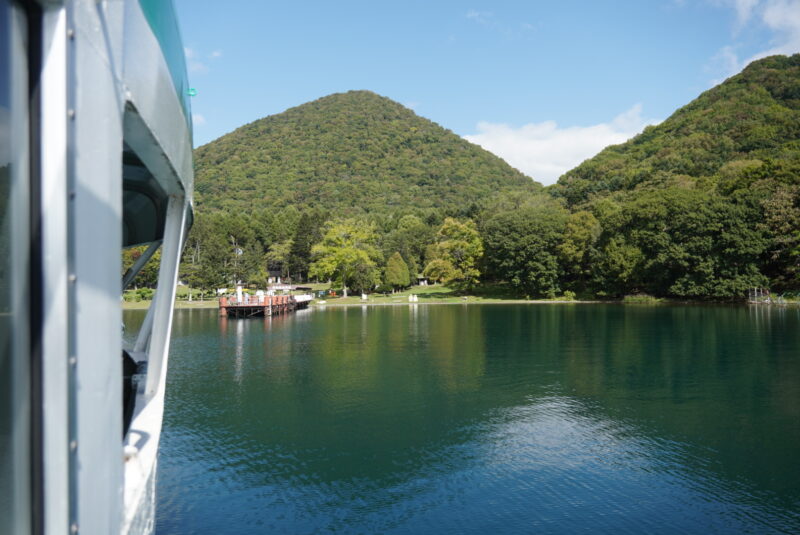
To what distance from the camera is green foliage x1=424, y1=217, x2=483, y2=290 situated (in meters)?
56.8

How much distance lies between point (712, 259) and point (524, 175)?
7489 centimetres

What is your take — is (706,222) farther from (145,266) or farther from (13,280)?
(13,280)

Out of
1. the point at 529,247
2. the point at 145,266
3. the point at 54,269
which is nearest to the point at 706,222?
the point at 529,247

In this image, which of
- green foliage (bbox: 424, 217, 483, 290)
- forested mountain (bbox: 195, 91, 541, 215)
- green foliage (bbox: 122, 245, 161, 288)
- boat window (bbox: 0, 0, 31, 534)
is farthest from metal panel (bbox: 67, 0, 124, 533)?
forested mountain (bbox: 195, 91, 541, 215)

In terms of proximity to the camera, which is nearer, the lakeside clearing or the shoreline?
the shoreline

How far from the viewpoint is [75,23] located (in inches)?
60.5

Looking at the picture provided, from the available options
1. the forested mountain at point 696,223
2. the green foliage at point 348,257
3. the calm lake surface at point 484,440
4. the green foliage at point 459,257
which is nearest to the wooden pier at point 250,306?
the green foliage at point 348,257

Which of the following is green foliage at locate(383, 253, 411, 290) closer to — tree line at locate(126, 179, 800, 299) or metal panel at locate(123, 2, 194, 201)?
tree line at locate(126, 179, 800, 299)

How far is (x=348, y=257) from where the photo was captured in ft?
178

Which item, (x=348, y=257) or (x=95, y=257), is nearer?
(x=95, y=257)

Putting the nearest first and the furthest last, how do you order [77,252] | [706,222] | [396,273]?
[77,252] < [706,222] < [396,273]

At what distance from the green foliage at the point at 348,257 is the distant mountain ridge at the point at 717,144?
86.3 feet

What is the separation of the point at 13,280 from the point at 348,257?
52.9 metres

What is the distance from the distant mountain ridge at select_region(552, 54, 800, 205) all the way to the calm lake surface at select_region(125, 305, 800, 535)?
3799 cm
